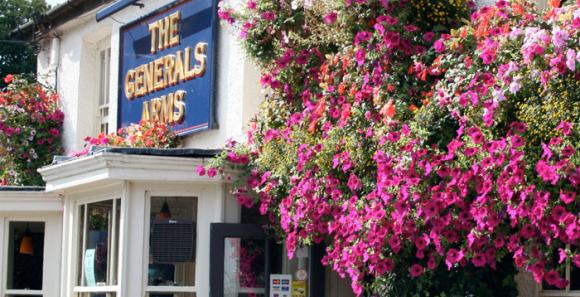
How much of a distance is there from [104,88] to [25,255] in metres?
2.84

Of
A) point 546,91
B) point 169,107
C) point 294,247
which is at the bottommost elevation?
point 294,247

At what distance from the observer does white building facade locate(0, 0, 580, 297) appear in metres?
9.98

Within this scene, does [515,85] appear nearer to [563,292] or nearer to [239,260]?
[563,292]

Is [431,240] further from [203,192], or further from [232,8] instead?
[232,8]

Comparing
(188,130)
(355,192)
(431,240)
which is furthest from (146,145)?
(431,240)

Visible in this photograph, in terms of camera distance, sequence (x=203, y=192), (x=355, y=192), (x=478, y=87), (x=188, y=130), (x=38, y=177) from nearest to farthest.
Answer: (x=478, y=87) < (x=355, y=192) < (x=203, y=192) < (x=188, y=130) < (x=38, y=177)

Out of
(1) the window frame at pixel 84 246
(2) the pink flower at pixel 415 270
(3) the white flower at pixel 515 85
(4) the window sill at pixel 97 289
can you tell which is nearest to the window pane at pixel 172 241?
(1) the window frame at pixel 84 246

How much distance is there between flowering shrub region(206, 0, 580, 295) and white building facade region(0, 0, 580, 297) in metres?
0.48

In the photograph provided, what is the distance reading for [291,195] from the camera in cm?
911

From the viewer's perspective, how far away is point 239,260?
10.0 m

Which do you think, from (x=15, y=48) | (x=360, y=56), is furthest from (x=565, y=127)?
(x=15, y=48)

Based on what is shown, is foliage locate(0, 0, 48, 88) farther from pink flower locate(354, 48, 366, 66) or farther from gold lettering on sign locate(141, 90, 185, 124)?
pink flower locate(354, 48, 366, 66)

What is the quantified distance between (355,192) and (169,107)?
4125 mm

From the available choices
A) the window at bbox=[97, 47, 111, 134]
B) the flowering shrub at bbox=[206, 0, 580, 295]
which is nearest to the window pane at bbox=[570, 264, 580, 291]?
the flowering shrub at bbox=[206, 0, 580, 295]
